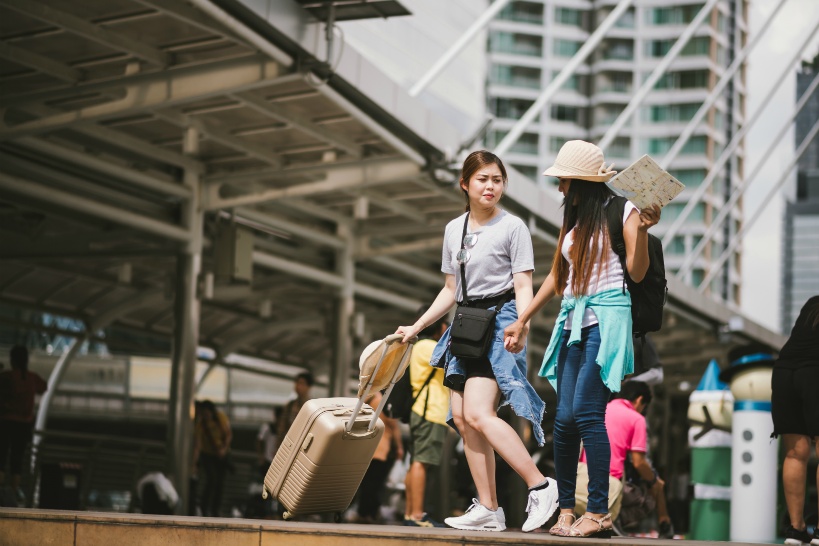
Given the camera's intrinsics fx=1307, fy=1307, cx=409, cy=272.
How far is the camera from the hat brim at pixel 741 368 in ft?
31.0

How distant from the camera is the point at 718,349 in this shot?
34875mm

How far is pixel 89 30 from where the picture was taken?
11.4m

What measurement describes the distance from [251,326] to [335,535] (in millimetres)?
24564

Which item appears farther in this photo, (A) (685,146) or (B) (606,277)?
(A) (685,146)

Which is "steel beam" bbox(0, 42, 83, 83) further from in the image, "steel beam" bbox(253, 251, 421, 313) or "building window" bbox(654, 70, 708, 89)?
"building window" bbox(654, 70, 708, 89)

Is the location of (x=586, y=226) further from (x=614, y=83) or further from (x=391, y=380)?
(x=614, y=83)

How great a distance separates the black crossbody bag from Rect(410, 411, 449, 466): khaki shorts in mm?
2820

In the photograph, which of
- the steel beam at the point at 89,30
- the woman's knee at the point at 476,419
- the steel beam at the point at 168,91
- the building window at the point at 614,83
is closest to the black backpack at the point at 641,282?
the woman's knee at the point at 476,419

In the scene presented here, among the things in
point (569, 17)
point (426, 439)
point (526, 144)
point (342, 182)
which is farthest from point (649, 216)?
point (569, 17)

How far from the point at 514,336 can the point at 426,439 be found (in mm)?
3142

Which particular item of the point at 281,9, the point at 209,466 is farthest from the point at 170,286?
the point at 281,9

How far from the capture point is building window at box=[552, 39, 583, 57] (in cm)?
10788

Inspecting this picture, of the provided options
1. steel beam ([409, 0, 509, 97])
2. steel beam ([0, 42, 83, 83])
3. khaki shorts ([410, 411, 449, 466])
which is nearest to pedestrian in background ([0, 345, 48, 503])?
steel beam ([0, 42, 83, 83])

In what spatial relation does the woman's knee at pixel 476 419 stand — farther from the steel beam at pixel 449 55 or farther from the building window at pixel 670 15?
the building window at pixel 670 15
